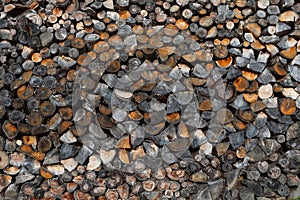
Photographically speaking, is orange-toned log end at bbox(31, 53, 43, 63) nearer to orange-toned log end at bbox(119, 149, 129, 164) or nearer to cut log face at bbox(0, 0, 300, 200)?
cut log face at bbox(0, 0, 300, 200)

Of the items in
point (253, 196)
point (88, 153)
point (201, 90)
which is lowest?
point (253, 196)

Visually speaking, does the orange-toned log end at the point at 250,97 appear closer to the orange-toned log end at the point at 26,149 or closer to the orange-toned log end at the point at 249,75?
the orange-toned log end at the point at 249,75

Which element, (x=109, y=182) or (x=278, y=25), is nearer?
(x=109, y=182)

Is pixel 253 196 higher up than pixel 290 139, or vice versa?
pixel 290 139

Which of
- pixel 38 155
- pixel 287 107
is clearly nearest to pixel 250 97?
pixel 287 107

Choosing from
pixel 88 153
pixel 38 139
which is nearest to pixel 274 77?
pixel 88 153

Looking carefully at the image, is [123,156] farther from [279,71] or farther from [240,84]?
[279,71]

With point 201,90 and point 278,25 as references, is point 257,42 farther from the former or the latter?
point 201,90

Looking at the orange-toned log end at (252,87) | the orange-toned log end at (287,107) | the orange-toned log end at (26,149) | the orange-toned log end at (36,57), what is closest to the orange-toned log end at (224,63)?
the orange-toned log end at (252,87)
